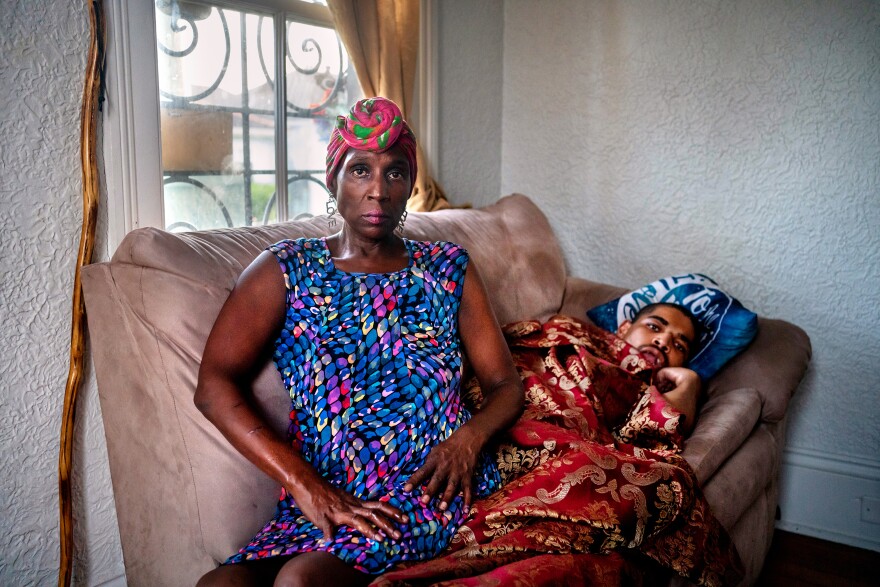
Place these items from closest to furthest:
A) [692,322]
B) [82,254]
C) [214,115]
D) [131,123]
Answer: [82,254] < [131,123] < [214,115] < [692,322]

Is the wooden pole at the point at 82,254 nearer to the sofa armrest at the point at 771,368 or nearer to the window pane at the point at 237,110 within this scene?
the window pane at the point at 237,110

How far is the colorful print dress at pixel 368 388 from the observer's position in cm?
137

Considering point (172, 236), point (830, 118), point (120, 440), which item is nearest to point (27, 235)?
point (172, 236)

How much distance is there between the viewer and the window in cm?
176

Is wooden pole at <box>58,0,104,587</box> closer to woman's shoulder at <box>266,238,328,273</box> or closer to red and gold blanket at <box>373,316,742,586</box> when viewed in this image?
woman's shoulder at <box>266,238,328,273</box>

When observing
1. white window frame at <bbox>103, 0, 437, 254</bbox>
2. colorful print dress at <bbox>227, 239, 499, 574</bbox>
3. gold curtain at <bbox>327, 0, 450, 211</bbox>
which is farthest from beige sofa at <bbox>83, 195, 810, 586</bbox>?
gold curtain at <bbox>327, 0, 450, 211</bbox>

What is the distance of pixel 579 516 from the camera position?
4.55 feet

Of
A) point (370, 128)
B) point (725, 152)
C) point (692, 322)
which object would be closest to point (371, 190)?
point (370, 128)

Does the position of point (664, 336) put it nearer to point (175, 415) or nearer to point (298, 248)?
point (298, 248)

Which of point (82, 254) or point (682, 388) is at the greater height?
point (82, 254)

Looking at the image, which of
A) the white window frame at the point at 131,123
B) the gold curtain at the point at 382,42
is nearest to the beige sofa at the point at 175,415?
the white window frame at the point at 131,123

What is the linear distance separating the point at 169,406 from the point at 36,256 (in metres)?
0.48

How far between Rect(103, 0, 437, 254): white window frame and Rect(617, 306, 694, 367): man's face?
58.7 inches

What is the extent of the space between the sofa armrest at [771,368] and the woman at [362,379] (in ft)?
3.26
